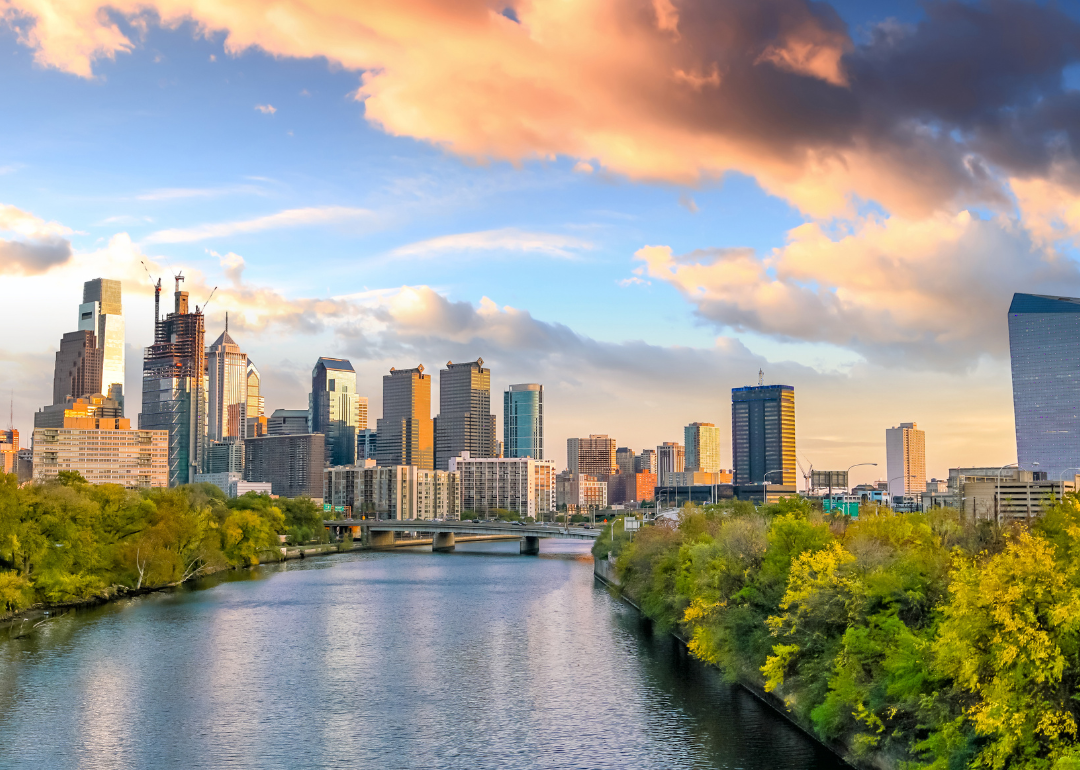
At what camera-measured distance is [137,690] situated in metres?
55.4

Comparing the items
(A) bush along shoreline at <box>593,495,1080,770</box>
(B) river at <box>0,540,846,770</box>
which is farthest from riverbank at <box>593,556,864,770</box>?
(B) river at <box>0,540,846,770</box>

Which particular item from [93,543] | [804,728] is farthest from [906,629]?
[93,543]

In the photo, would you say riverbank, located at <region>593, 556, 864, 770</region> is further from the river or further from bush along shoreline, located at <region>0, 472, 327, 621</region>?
bush along shoreline, located at <region>0, 472, 327, 621</region>

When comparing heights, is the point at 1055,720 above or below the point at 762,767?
above

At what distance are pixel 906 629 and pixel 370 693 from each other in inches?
1226

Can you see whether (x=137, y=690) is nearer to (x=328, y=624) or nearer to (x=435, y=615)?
(x=328, y=624)

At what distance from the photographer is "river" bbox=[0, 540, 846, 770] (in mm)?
43188

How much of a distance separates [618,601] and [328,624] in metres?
31.6

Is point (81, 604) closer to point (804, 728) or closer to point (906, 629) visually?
point (804, 728)

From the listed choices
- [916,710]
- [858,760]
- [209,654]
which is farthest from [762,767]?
[209,654]

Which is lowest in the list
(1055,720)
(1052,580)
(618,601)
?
(618,601)

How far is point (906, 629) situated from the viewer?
3709 centimetres

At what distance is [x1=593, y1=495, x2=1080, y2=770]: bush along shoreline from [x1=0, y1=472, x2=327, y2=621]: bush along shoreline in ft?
177

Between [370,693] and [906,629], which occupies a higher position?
[906,629]
